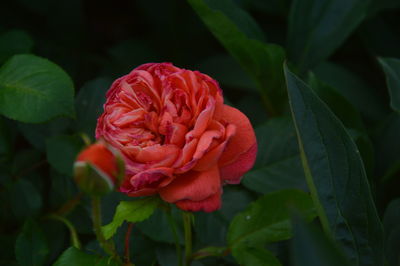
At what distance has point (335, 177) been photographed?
57 cm

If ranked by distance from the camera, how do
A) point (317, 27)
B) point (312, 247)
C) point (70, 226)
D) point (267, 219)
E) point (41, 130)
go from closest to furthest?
point (312, 247) < point (267, 219) < point (70, 226) < point (41, 130) < point (317, 27)

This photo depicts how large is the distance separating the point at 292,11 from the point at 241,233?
1.54 feet

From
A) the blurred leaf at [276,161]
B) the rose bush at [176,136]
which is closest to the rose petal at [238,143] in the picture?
the rose bush at [176,136]

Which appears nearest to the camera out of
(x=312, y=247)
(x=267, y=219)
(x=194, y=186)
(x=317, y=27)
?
(x=312, y=247)

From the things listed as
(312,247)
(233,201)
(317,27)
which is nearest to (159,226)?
(233,201)

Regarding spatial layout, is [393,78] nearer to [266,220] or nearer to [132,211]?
[266,220]

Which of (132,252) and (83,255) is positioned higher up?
(83,255)

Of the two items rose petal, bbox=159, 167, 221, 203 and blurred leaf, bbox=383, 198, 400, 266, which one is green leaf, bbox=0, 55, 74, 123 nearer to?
rose petal, bbox=159, 167, 221, 203

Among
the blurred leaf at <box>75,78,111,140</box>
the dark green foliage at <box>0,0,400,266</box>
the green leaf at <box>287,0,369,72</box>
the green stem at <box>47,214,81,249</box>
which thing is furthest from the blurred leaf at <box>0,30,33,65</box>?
the green leaf at <box>287,0,369,72</box>

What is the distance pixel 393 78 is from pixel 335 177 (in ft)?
0.80

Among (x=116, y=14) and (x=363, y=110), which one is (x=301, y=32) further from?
(x=116, y=14)

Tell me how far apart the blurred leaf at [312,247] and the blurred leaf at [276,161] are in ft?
1.07

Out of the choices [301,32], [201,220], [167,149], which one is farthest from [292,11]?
[167,149]

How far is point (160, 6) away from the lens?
1.13m
